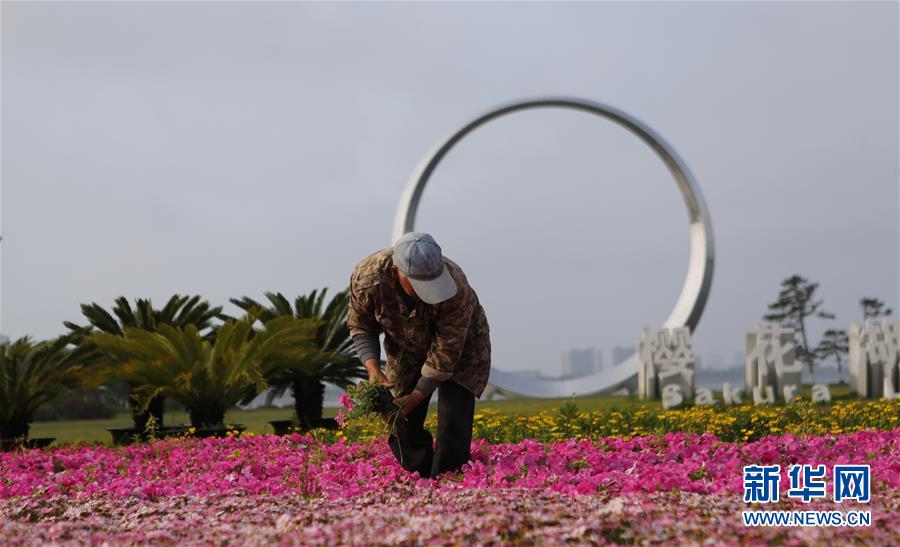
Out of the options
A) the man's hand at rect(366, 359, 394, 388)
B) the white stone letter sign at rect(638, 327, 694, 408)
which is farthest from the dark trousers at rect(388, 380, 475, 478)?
the white stone letter sign at rect(638, 327, 694, 408)

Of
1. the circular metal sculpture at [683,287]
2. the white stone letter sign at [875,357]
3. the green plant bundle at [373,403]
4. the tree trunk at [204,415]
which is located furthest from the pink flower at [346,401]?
the white stone letter sign at [875,357]

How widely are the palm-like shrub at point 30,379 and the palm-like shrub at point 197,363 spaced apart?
456 millimetres

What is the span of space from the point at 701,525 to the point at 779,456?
9.23 ft

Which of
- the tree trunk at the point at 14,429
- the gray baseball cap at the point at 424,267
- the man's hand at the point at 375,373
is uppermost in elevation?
the gray baseball cap at the point at 424,267

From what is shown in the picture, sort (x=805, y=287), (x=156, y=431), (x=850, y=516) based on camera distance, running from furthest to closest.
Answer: (x=805, y=287)
(x=156, y=431)
(x=850, y=516)

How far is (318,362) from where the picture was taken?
12.6 meters

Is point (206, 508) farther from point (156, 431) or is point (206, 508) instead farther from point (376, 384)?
point (156, 431)

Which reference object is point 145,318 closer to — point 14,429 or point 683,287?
point 14,429

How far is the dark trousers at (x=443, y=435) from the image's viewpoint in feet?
17.1

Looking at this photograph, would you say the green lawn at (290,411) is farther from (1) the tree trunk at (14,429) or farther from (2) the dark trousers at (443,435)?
(2) the dark trousers at (443,435)

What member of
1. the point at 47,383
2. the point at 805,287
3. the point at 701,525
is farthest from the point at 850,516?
the point at 805,287

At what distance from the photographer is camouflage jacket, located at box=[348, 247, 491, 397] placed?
16.3 ft

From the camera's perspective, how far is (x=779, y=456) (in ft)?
20.0

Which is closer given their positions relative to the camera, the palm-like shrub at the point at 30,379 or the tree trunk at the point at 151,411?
the palm-like shrub at the point at 30,379
